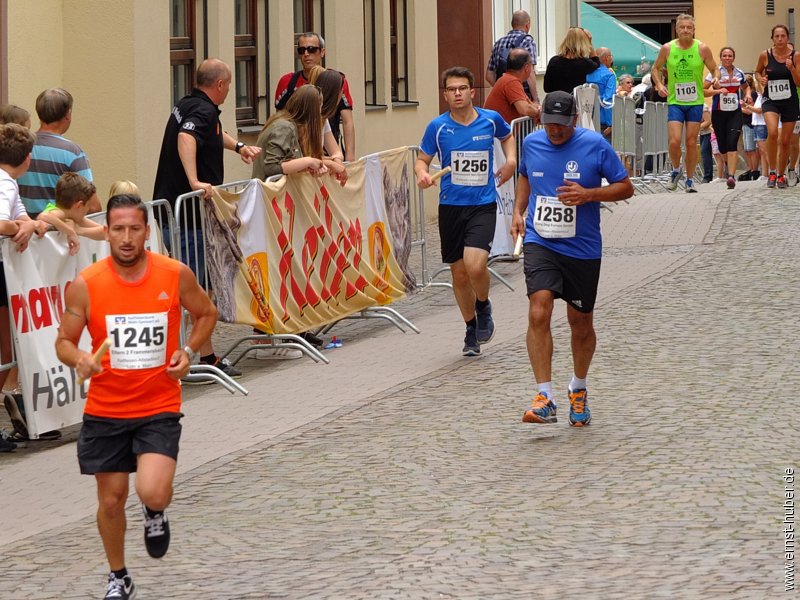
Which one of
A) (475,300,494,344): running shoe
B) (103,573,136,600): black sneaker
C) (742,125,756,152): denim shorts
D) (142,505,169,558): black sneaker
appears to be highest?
(742,125,756,152): denim shorts

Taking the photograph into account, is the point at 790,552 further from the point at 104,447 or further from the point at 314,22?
the point at 314,22

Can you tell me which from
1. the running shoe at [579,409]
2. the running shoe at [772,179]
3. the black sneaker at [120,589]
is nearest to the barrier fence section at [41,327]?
the running shoe at [579,409]

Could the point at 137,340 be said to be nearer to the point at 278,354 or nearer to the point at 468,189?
the point at 468,189

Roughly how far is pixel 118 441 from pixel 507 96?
1194 centimetres

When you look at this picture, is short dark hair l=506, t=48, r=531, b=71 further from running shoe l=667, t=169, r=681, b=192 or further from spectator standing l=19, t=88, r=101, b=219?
spectator standing l=19, t=88, r=101, b=219

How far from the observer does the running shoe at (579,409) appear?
33.0 ft

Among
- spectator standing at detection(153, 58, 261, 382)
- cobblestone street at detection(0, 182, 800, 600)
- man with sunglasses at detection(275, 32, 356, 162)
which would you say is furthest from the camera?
man with sunglasses at detection(275, 32, 356, 162)

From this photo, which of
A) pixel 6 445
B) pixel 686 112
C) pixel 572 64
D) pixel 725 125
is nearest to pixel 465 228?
pixel 6 445

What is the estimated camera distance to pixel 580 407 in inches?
396

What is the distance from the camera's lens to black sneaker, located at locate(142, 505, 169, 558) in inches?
267

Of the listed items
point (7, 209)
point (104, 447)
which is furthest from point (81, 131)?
point (104, 447)

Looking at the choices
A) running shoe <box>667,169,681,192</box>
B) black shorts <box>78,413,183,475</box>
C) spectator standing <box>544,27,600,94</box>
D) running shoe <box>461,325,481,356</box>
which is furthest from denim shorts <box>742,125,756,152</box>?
black shorts <box>78,413,183,475</box>

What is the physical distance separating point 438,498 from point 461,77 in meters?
5.06

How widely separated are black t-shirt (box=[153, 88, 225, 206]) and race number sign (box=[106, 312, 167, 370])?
18.2 feet
